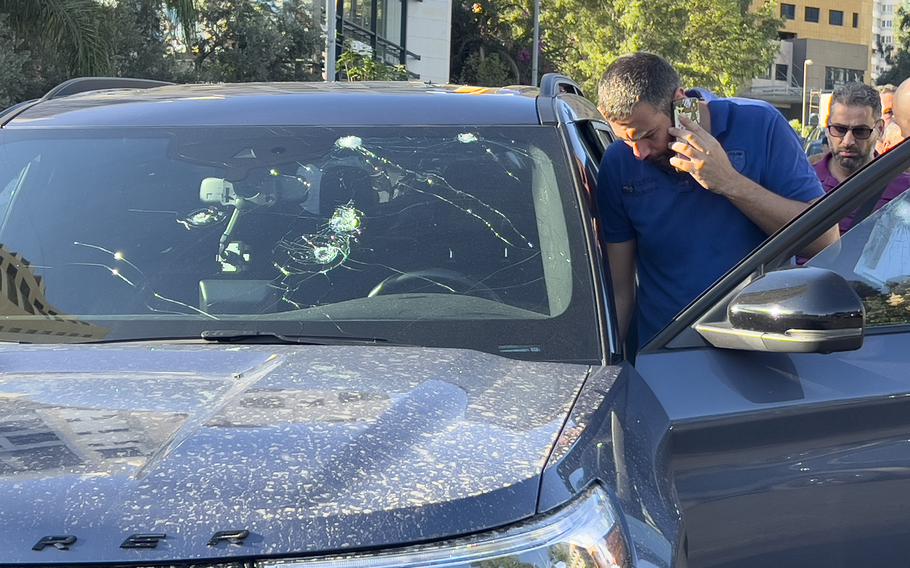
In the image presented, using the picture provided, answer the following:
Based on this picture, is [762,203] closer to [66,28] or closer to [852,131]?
[852,131]

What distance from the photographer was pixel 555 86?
3428 millimetres

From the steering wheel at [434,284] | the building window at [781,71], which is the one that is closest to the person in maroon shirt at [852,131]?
the steering wheel at [434,284]

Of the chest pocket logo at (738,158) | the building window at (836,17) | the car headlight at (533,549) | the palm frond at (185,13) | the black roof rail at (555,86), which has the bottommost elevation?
the car headlight at (533,549)

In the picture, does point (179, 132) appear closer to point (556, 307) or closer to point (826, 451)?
point (556, 307)

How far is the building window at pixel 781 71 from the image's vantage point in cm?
9150

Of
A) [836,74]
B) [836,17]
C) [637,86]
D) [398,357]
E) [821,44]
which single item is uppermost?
[836,17]

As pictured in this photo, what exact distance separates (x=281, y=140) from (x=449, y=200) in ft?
1.49

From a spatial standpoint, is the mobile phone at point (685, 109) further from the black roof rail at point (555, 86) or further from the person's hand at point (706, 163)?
the black roof rail at point (555, 86)

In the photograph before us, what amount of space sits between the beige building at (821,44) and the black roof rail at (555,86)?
85950 millimetres

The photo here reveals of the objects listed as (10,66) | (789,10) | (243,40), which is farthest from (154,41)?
(789,10)

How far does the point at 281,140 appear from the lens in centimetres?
295

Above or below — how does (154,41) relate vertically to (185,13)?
below

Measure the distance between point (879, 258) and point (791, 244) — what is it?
214 mm

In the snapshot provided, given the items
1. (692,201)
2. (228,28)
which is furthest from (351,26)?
(692,201)
